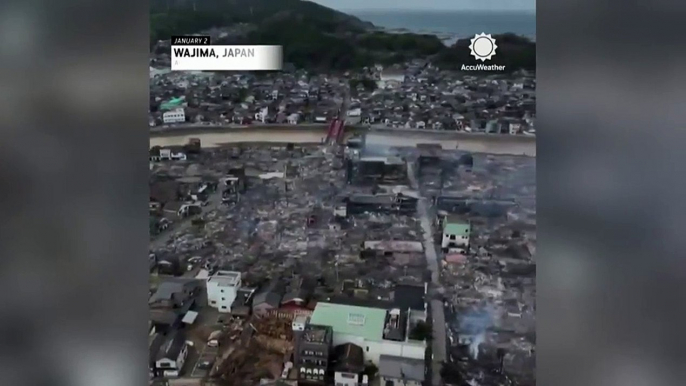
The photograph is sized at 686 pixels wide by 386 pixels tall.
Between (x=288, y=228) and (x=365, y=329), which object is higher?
(x=288, y=228)

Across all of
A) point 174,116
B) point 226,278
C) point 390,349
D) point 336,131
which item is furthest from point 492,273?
point 174,116

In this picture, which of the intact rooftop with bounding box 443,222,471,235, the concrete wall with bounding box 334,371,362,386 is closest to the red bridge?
the intact rooftop with bounding box 443,222,471,235

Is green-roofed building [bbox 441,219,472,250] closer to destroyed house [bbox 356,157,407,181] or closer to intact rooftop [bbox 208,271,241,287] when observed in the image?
destroyed house [bbox 356,157,407,181]

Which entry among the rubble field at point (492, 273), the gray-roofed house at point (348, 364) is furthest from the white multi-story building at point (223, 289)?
the rubble field at point (492, 273)

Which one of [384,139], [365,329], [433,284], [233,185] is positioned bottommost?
[365,329]

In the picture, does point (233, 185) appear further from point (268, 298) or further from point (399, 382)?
point (399, 382)
